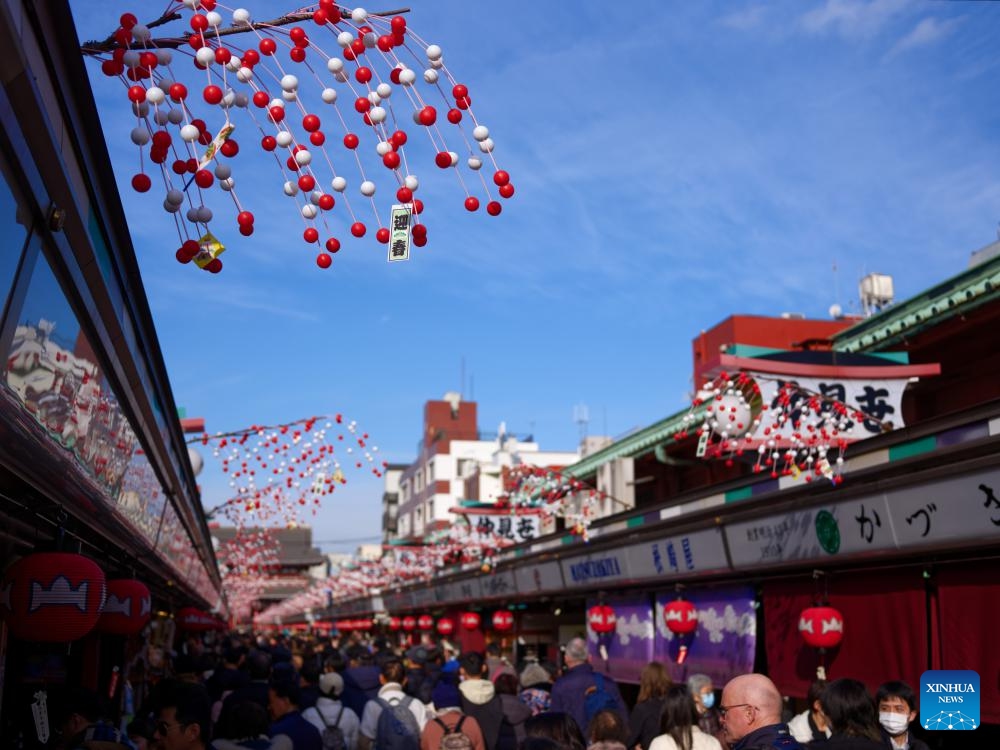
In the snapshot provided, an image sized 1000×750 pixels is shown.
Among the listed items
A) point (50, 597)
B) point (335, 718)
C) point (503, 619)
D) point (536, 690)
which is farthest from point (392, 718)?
point (503, 619)

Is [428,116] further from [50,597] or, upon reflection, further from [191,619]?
[191,619]

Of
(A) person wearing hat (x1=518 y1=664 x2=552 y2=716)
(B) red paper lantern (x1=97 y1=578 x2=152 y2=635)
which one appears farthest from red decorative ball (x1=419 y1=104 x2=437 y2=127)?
(A) person wearing hat (x1=518 y1=664 x2=552 y2=716)

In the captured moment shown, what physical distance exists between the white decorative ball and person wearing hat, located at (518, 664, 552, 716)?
6772mm

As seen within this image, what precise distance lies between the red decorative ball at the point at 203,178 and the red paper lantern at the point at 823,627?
7.89m

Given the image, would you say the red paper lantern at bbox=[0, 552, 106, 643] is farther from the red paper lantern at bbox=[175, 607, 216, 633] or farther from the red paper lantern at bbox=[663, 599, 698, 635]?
the red paper lantern at bbox=[175, 607, 216, 633]

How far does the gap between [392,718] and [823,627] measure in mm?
4523

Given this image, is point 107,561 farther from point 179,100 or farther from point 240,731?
point 179,100

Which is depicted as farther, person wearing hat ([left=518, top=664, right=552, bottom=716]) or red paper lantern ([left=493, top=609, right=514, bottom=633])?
red paper lantern ([left=493, top=609, right=514, bottom=633])

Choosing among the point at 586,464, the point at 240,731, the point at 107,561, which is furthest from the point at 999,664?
the point at 586,464

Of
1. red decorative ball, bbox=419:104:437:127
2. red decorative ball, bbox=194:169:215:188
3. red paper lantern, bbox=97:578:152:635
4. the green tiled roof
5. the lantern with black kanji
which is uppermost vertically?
the green tiled roof

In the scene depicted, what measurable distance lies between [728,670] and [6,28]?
1126 centimetres

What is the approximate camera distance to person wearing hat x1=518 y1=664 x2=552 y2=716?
966cm

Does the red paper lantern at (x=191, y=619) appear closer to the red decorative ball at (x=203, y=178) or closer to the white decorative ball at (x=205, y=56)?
the red decorative ball at (x=203, y=178)

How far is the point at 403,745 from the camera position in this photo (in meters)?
8.16
